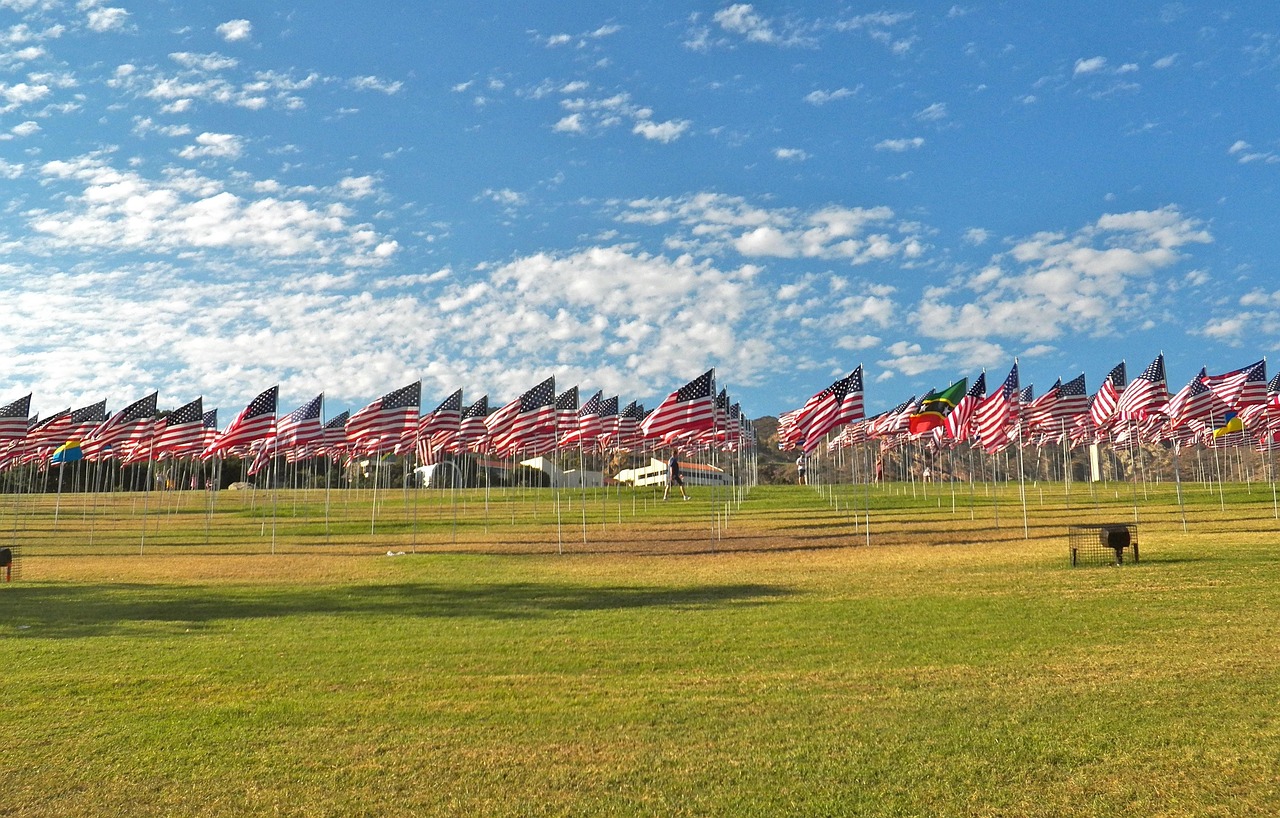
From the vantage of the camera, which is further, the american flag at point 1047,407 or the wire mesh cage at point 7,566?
the american flag at point 1047,407

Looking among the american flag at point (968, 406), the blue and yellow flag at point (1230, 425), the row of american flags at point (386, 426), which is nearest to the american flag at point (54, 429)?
the row of american flags at point (386, 426)

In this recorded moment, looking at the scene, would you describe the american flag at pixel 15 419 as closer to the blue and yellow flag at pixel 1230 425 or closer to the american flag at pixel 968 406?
the american flag at pixel 968 406

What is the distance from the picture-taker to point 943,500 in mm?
59500

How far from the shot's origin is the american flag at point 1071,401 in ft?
141

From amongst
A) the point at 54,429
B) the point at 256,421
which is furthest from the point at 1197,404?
the point at 54,429

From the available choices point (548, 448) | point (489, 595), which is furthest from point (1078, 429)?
point (489, 595)

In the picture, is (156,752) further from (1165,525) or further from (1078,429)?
(1078,429)

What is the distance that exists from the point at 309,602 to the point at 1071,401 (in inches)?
1327

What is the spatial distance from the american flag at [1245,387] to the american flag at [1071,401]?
5.08 meters

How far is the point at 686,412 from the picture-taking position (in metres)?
34.5

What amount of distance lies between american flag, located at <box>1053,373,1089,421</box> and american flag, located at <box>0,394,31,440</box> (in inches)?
1771

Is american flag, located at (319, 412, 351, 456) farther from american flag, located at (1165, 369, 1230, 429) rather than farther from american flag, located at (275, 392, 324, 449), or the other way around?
american flag, located at (1165, 369, 1230, 429)

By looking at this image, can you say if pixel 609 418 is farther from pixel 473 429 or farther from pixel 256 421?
pixel 256 421

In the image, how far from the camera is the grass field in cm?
948
